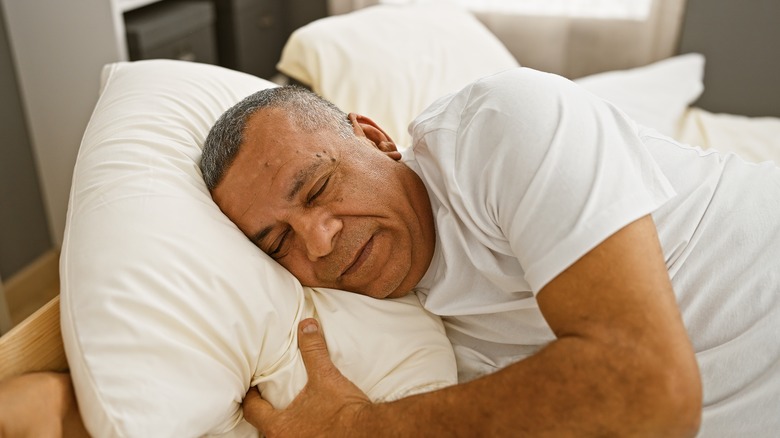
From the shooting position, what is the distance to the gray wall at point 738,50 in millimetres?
2268

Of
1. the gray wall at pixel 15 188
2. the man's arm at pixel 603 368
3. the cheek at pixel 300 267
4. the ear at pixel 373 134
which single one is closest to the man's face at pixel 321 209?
the cheek at pixel 300 267

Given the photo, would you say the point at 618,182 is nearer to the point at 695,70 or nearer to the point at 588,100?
the point at 588,100

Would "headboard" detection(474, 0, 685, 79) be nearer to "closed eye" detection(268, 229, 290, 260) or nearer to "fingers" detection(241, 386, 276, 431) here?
"closed eye" detection(268, 229, 290, 260)

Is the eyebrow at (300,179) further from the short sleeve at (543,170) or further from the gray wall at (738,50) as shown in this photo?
the gray wall at (738,50)

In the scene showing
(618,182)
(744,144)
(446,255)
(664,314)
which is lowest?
(744,144)

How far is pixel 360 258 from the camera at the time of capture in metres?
1.06

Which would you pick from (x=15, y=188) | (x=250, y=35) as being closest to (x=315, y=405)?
(x=15, y=188)

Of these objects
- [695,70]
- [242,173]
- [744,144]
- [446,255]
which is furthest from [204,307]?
[695,70]

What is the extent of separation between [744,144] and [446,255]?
3.85 ft

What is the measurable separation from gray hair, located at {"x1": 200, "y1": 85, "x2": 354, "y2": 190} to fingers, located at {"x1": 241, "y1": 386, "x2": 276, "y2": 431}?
33 centimetres

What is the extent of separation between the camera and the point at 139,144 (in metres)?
1.10

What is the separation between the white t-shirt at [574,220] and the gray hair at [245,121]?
150 mm

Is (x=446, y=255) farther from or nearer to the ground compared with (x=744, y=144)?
farther from the ground

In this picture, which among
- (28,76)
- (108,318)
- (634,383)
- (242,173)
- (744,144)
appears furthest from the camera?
(28,76)
